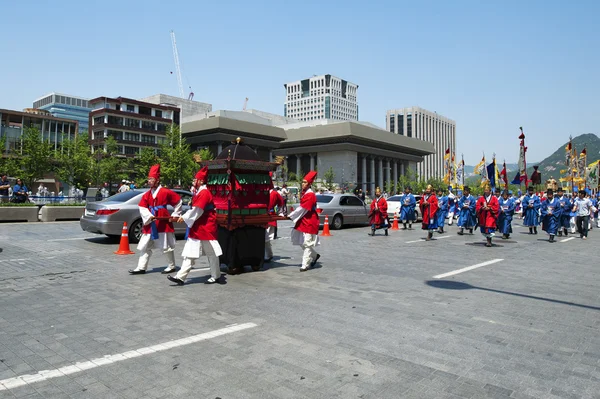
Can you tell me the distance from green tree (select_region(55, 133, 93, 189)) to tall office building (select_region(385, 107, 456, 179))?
12277 centimetres

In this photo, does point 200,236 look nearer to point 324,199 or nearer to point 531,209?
point 324,199

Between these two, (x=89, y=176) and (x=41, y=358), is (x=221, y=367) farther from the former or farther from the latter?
(x=89, y=176)

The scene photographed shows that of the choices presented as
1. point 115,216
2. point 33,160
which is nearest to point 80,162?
point 33,160

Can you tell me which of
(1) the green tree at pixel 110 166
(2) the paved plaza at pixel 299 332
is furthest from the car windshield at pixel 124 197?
(1) the green tree at pixel 110 166

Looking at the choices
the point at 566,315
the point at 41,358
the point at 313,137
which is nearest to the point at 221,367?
the point at 41,358

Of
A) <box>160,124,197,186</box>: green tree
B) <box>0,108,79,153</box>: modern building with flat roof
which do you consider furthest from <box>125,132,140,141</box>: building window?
<box>160,124,197,186</box>: green tree

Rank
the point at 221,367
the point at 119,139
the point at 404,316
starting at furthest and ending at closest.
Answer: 1. the point at 119,139
2. the point at 404,316
3. the point at 221,367

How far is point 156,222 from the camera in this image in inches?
312

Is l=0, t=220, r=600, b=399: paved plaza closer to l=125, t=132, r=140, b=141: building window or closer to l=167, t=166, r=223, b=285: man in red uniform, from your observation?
l=167, t=166, r=223, b=285: man in red uniform

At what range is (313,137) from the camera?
94750 millimetres

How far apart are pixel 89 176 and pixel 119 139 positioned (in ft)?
128

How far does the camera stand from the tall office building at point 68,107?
128 m

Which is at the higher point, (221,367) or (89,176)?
(89,176)

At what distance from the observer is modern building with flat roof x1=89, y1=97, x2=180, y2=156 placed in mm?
78125
